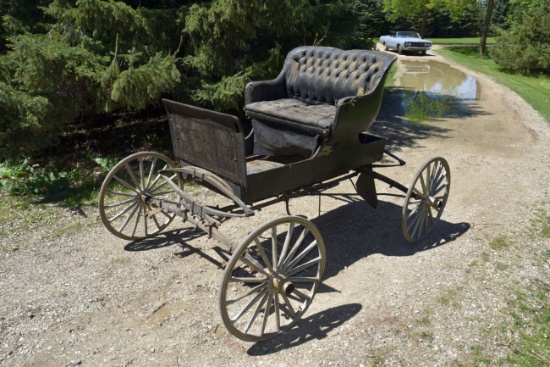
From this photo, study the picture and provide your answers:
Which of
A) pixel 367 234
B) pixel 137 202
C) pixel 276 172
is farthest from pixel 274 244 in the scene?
pixel 367 234

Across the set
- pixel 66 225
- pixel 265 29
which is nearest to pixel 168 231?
pixel 66 225

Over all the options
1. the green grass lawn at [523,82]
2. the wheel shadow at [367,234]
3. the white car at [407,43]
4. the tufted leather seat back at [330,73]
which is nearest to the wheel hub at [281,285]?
the wheel shadow at [367,234]

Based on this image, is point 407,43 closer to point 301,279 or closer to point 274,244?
point 301,279

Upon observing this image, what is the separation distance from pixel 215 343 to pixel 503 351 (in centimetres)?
232

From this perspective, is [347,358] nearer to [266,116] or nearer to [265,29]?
[266,116]

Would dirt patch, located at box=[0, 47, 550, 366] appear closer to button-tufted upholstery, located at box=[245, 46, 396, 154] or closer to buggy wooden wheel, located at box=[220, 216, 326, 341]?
buggy wooden wheel, located at box=[220, 216, 326, 341]

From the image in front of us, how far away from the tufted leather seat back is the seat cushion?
25 cm

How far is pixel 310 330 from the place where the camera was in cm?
Result: 402

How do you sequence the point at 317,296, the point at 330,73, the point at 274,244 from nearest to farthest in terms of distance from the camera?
the point at 274,244 < the point at 317,296 < the point at 330,73

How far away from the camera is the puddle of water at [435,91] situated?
13.1m

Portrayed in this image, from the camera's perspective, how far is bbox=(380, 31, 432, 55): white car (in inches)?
1113

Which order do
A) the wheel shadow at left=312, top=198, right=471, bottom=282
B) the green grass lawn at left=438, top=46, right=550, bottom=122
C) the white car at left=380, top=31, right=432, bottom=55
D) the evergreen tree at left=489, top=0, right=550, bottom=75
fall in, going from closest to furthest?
the wheel shadow at left=312, top=198, right=471, bottom=282, the green grass lawn at left=438, top=46, right=550, bottom=122, the evergreen tree at left=489, top=0, right=550, bottom=75, the white car at left=380, top=31, right=432, bottom=55

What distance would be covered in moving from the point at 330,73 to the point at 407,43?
24.4 metres

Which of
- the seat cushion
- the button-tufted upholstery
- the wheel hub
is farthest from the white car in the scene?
the wheel hub
